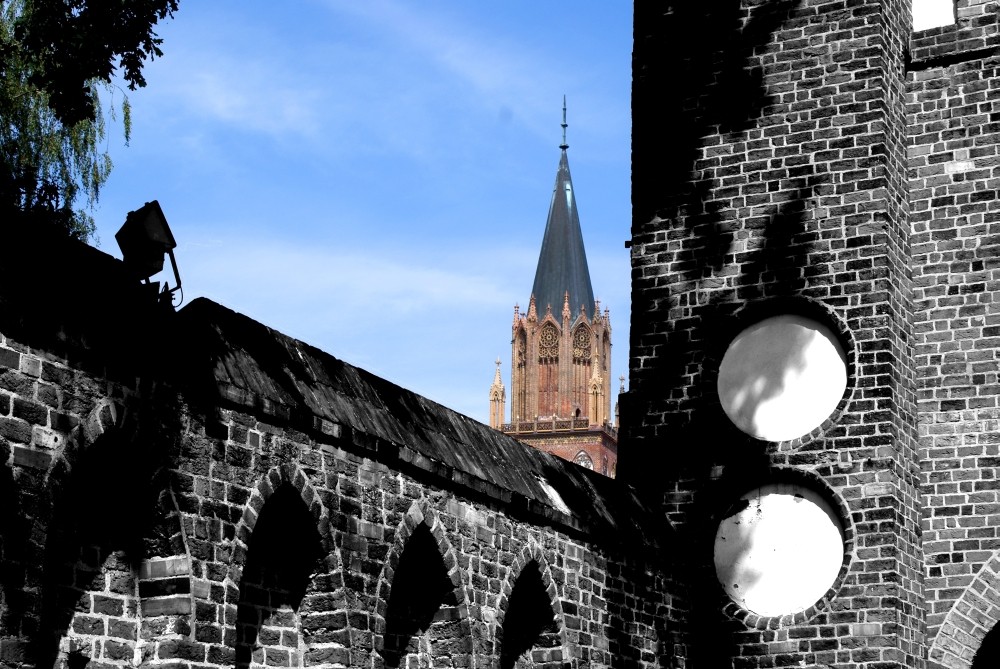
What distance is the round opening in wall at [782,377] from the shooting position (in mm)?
12734

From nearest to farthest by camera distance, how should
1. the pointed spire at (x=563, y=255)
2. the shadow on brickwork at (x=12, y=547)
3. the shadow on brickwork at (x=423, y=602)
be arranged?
the shadow on brickwork at (x=12, y=547), the shadow on brickwork at (x=423, y=602), the pointed spire at (x=563, y=255)

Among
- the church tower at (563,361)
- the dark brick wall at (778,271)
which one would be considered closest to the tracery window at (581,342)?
the church tower at (563,361)

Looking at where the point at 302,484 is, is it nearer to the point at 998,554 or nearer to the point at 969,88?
the point at 998,554

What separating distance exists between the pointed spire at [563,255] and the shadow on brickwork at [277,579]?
8445 centimetres

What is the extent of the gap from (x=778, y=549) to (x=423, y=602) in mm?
3629

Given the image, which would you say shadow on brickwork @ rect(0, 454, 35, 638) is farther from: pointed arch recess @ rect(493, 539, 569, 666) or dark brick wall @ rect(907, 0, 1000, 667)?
dark brick wall @ rect(907, 0, 1000, 667)

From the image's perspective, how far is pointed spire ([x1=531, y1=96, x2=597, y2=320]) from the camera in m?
93.1

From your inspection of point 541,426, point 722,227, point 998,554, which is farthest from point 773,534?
point 541,426

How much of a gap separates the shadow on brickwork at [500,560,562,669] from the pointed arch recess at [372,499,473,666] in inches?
37.4

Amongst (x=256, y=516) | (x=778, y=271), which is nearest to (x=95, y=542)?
(x=256, y=516)

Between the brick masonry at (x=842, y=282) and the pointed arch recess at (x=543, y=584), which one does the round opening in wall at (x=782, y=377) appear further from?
the pointed arch recess at (x=543, y=584)

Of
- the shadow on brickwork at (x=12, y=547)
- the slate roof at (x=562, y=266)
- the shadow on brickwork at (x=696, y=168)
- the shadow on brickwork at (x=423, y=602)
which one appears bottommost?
the shadow on brickwork at (x=12, y=547)

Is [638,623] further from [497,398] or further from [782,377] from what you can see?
[497,398]

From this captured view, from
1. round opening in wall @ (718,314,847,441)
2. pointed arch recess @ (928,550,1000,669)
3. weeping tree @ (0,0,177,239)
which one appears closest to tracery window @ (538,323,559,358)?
weeping tree @ (0,0,177,239)
